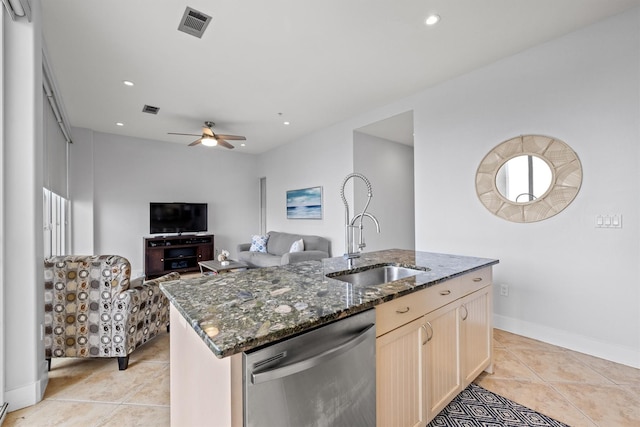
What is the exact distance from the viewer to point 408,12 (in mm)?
2258

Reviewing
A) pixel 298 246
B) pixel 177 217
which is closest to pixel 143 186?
pixel 177 217

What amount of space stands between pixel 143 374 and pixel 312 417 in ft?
6.38

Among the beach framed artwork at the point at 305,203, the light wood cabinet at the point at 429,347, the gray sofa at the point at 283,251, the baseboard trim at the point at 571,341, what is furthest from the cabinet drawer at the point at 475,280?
the beach framed artwork at the point at 305,203

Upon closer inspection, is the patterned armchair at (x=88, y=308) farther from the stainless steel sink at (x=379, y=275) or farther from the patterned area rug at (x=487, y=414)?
the patterned area rug at (x=487, y=414)

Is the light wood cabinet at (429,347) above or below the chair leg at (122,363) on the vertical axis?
above

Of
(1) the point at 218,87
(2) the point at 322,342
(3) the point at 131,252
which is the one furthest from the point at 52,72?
(2) the point at 322,342

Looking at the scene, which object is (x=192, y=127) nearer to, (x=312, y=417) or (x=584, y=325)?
(x=312, y=417)

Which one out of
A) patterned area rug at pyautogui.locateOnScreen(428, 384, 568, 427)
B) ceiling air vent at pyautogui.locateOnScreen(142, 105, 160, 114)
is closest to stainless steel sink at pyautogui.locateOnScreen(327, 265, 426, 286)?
patterned area rug at pyautogui.locateOnScreen(428, 384, 568, 427)

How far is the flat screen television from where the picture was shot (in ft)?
18.9

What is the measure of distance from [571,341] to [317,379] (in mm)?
2849

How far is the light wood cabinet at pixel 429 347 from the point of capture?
4.13 feet

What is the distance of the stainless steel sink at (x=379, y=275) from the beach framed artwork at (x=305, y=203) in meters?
3.35

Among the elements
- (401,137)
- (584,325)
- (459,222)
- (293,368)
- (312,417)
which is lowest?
(584,325)

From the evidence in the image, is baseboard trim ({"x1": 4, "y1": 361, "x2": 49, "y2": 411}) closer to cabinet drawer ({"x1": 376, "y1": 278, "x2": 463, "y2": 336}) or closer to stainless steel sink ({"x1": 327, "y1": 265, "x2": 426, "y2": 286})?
stainless steel sink ({"x1": 327, "y1": 265, "x2": 426, "y2": 286})
